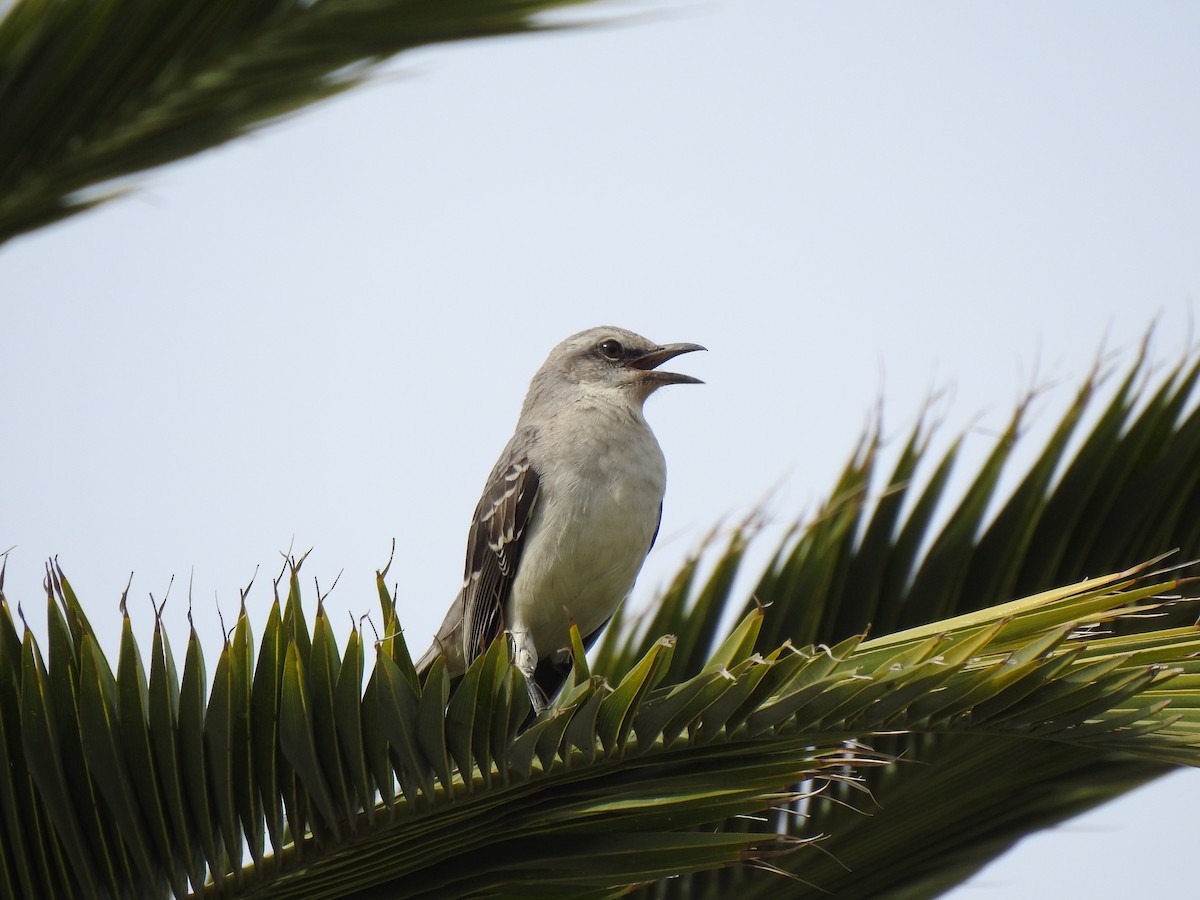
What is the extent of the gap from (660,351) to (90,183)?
117 inches

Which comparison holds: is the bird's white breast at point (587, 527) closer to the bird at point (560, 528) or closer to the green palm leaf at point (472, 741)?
the bird at point (560, 528)

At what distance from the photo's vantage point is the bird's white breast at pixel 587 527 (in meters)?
5.01

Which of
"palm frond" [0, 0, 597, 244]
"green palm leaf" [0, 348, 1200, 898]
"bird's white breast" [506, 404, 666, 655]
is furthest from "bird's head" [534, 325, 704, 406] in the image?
"green palm leaf" [0, 348, 1200, 898]

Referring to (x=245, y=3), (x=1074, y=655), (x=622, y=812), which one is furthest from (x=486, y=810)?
(x=245, y=3)

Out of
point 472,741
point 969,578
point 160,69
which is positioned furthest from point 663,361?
point 472,741

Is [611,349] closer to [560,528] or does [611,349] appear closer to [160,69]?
[560,528]

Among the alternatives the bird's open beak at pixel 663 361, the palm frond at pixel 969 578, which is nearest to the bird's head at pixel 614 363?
the bird's open beak at pixel 663 361

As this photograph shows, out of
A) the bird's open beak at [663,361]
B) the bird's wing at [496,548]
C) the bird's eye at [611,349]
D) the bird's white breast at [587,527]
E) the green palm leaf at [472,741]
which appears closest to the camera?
the green palm leaf at [472,741]

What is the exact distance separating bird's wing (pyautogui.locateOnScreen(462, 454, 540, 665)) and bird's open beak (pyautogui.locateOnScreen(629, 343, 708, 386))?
30.2 inches

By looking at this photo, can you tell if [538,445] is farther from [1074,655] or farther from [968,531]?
[1074,655]

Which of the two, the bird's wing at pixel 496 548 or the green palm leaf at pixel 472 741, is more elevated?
the bird's wing at pixel 496 548

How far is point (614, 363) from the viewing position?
19.4 feet

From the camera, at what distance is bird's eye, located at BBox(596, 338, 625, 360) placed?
5938 millimetres

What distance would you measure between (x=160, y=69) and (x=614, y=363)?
2.89 m
